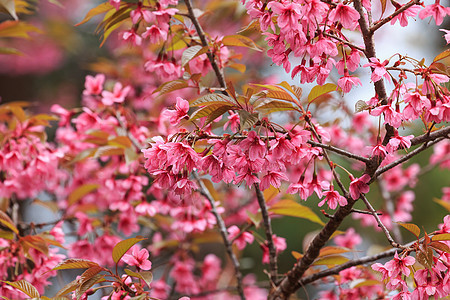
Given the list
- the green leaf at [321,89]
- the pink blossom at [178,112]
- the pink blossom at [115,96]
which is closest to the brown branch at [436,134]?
the green leaf at [321,89]

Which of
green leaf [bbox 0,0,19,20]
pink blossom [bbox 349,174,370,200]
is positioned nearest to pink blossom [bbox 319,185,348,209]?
pink blossom [bbox 349,174,370,200]

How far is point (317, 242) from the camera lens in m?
1.06

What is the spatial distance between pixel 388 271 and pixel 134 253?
1.63 feet

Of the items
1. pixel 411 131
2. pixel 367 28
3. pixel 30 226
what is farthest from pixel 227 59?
pixel 411 131

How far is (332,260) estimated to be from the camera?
1.18 m

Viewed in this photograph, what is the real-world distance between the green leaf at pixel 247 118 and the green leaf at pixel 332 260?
534mm

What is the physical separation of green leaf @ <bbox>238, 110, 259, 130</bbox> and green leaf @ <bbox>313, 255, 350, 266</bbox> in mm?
534

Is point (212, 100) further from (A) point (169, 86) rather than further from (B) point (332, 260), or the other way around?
(B) point (332, 260)

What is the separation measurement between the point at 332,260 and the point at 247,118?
558mm

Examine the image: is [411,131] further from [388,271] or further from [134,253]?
[134,253]

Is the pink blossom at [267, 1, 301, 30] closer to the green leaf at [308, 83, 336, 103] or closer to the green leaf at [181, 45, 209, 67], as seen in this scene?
the green leaf at [308, 83, 336, 103]

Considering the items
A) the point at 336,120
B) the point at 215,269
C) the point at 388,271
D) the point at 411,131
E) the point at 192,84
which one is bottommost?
the point at 215,269

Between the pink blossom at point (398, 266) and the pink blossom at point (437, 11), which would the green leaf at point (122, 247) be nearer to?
the pink blossom at point (398, 266)

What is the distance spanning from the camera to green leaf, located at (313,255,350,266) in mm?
1169
